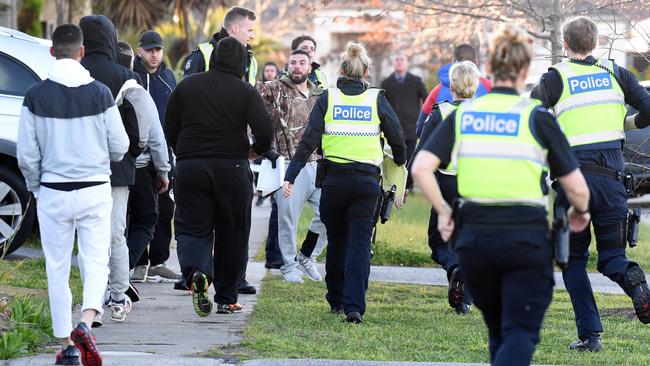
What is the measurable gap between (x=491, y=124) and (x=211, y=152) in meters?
3.27

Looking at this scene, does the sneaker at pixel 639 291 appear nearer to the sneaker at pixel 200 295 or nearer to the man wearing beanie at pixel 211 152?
the man wearing beanie at pixel 211 152

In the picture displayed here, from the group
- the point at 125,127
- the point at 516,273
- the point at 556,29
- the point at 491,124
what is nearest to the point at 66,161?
the point at 125,127

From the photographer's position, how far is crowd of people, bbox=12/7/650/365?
5.26 metres

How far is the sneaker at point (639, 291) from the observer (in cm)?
739

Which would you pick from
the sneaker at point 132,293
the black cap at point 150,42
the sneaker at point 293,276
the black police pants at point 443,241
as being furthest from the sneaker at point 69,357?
the sneaker at point 293,276

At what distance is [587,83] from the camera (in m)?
7.35

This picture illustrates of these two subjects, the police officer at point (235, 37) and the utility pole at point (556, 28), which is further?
the utility pole at point (556, 28)

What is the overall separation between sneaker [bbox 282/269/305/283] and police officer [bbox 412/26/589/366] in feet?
16.5

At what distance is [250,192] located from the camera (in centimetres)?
846

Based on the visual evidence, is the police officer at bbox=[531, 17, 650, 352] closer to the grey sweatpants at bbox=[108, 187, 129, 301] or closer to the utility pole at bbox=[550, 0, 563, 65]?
the grey sweatpants at bbox=[108, 187, 129, 301]

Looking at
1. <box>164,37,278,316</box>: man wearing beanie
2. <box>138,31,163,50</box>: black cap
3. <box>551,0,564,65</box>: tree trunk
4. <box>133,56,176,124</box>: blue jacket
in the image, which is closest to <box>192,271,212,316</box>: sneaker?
<box>164,37,278,316</box>: man wearing beanie

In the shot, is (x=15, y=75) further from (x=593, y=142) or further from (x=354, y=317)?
(x=593, y=142)

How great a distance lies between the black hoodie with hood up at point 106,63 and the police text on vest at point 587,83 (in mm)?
2572

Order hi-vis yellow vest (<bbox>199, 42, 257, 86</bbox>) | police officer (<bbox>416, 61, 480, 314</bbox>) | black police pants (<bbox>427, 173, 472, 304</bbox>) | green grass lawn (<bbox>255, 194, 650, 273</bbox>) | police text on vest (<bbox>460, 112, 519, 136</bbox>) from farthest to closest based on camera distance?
green grass lawn (<bbox>255, 194, 650, 273</bbox>) → hi-vis yellow vest (<bbox>199, 42, 257, 86</bbox>) → black police pants (<bbox>427, 173, 472, 304</bbox>) → police officer (<bbox>416, 61, 480, 314</bbox>) → police text on vest (<bbox>460, 112, 519, 136</bbox>)
